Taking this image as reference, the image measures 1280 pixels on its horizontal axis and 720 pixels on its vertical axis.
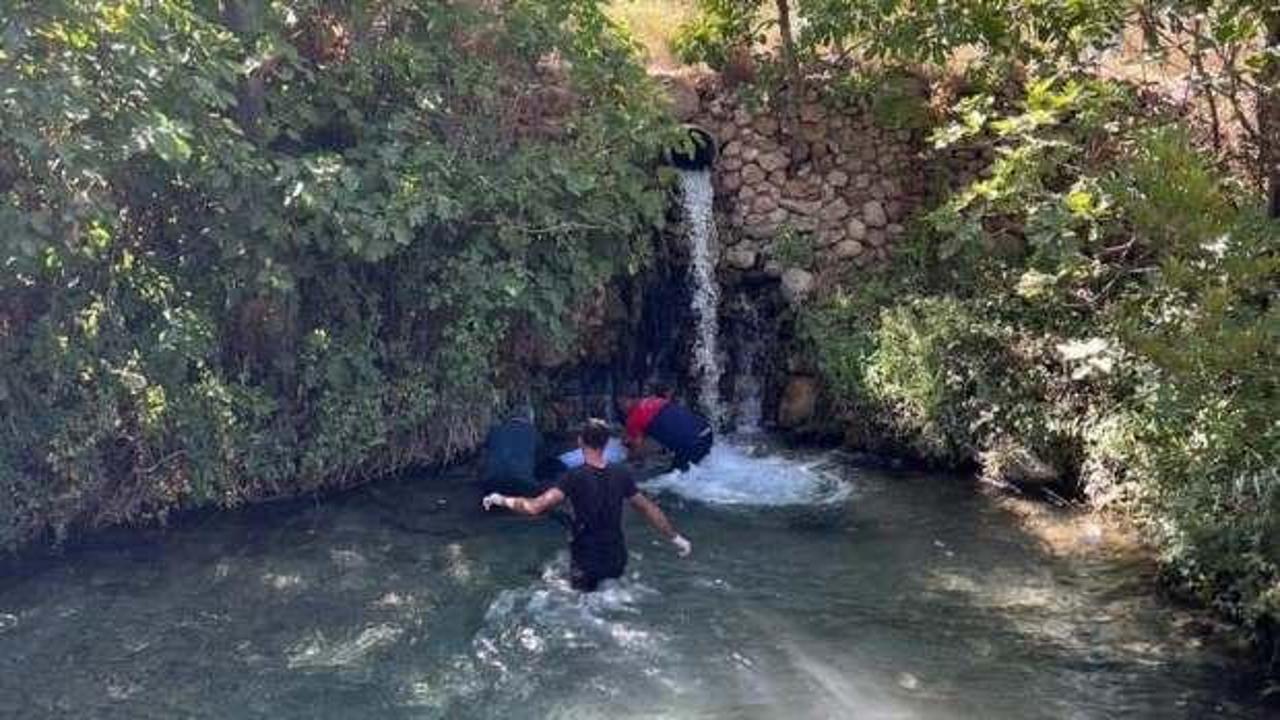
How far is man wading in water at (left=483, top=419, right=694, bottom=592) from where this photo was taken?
24.8 feet

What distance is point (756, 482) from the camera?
35.2ft

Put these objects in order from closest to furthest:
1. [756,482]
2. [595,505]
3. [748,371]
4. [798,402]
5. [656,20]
Result: [595,505] → [756,482] → [798,402] → [748,371] → [656,20]

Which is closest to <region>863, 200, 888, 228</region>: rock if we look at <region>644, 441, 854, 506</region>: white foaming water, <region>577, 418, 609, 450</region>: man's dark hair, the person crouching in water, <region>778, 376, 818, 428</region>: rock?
<region>778, 376, 818, 428</region>: rock

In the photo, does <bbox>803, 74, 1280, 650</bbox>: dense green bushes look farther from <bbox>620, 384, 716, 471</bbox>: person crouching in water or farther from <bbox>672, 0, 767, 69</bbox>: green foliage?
<bbox>672, 0, 767, 69</bbox>: green foliage

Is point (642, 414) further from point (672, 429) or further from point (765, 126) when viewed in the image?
point (765, 126)

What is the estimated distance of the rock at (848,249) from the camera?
12.3 metres

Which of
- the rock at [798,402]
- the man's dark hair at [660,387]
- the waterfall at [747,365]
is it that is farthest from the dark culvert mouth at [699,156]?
the rock at [798,402]

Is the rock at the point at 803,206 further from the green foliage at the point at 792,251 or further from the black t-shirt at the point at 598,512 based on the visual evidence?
the black t-shirt at the point at 598,512

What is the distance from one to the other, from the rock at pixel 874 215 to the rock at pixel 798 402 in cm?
186

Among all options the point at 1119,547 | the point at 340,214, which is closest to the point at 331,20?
the point at 340,214

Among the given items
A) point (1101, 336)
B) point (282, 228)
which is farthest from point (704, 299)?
point (282, 228)

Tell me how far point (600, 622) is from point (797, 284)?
522cm

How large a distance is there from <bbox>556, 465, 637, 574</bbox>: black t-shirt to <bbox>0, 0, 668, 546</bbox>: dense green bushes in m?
2.61

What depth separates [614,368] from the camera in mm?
12312
